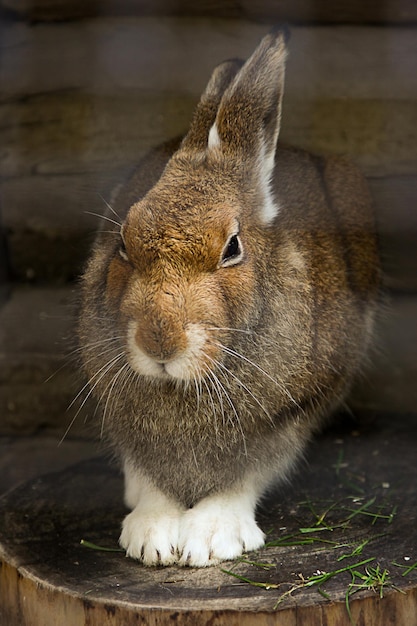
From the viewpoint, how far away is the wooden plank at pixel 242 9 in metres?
2.91

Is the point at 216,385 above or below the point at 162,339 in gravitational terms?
below

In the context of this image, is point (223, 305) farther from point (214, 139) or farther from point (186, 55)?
→ point (186, 55)

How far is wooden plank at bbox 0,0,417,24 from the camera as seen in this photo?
2.91m

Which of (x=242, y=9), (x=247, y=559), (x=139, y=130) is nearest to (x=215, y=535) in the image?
(x=247, y=559)

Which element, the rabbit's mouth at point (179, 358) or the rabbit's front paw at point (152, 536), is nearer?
the rabbit's mouth at point (179, 358)

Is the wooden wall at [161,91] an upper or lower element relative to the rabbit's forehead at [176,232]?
upper

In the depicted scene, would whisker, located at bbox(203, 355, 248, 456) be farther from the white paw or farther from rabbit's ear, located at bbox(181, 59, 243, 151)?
rabbit's ear, located at bbox(181, 59, 243, 151)

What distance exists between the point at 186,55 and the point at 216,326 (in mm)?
1229

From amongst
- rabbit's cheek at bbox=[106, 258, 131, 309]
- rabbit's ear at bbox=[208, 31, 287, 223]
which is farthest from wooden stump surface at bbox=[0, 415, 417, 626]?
rabbit's ear at bbox=[208, 31, 287, 223]

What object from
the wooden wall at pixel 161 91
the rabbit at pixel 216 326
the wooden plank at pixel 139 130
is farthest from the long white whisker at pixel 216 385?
the wooden plank at pixel 139 130

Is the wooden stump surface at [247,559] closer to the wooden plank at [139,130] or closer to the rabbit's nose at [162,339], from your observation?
the rabbit's nose at [162,339]

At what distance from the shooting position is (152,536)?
7.73ft

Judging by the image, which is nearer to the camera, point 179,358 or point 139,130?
point 179,358

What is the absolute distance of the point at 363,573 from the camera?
2215mm
